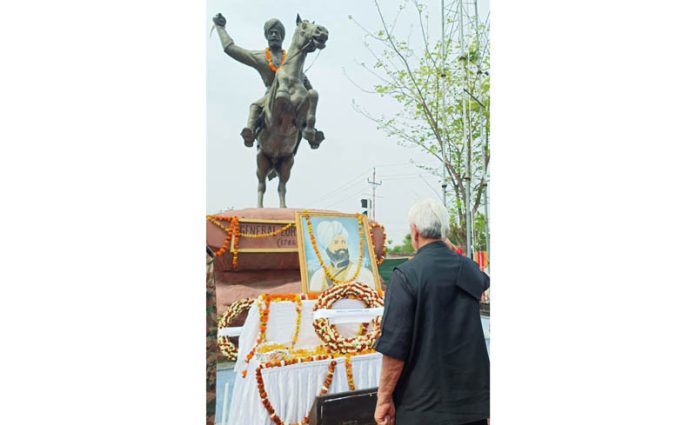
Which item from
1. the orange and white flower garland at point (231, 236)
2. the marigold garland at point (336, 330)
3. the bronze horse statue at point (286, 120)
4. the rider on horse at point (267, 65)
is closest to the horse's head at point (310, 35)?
the bronze horse statue at point (286, 120)

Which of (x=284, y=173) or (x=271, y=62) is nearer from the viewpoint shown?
(x=271, y=62)

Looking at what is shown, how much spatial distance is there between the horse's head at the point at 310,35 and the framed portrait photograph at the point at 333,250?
1022 millimetres

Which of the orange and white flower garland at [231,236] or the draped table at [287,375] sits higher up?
the orange and white flower garland at [231,236]

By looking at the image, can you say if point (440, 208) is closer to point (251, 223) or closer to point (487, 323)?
point (487, 323)

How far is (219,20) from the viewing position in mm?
3326

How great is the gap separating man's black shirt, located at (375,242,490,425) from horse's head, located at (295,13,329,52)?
1545mm

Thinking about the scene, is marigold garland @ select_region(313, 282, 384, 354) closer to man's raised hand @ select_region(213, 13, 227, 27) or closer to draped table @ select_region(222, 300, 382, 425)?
draped table @ select_region(222, 300, 382, 425)

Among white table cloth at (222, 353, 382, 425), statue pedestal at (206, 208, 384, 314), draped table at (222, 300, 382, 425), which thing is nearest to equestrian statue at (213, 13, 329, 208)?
statue pedestal at (206, 208, 384, 314)

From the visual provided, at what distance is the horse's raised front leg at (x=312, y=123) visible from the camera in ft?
11.9

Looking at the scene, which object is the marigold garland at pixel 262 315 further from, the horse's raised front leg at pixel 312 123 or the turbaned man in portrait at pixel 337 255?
the horse's raised front leg at pixel 312 123

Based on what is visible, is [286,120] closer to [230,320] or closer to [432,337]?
[230,320]

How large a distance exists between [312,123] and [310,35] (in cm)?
52

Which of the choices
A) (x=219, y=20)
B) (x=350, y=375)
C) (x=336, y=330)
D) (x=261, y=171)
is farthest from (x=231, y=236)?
A: (x=219, y=20)

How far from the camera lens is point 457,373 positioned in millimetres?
2693
